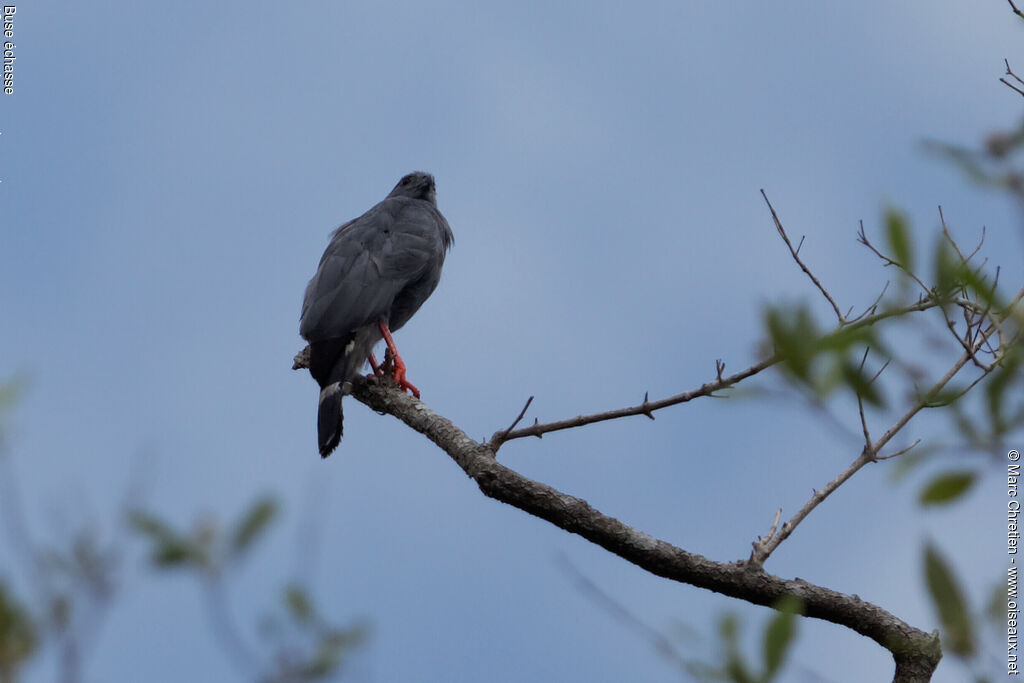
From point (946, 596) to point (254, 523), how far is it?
3.09ft

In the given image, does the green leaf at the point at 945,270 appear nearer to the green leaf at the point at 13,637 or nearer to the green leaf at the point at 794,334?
the green leaf at the point at 794,334

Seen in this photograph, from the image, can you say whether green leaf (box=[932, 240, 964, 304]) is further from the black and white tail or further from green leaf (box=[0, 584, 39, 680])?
the black and white tail

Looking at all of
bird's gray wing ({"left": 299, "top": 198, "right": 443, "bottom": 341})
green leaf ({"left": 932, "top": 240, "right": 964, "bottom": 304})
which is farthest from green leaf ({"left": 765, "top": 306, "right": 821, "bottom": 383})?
bird's gray wing ({"left": 299, "top": 198, "right": 443, "bottom": 341})

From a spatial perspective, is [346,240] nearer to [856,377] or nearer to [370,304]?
[370,304]

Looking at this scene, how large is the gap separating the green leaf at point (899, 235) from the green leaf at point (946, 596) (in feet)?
1.53

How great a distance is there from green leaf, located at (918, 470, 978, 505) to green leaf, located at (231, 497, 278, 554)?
3.05 ft

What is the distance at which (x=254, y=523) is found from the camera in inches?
60.2

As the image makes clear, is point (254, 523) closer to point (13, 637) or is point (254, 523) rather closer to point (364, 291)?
point (13, 637)

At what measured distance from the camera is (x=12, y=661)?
4.42 ft

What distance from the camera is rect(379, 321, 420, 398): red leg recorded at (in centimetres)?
627

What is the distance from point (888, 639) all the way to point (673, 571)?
88 centimetres

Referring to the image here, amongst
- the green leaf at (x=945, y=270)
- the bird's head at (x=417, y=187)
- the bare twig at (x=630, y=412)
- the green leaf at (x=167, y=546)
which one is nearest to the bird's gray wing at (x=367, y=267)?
the bird's head at (x=417, y=187)

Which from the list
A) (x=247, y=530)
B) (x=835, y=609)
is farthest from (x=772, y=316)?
(x=835, y=609)

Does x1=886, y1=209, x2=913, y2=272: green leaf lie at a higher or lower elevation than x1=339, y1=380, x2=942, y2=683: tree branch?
lower
